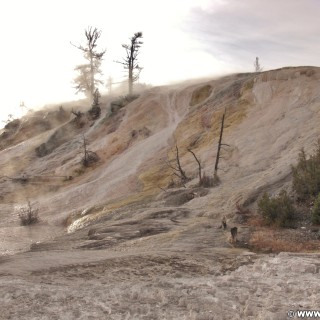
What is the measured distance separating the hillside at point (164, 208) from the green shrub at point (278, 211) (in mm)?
487

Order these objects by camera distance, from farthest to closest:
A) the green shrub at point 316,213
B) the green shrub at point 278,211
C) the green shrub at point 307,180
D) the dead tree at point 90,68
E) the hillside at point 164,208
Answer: the dead tree at point 90,68, the green shrub at point 307,180, the green shrub at point 278,211, the green shrub at point 316,213, the hillside at point 164,208

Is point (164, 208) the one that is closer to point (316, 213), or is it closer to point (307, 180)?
point (307, 180)

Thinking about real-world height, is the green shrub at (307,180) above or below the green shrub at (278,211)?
above

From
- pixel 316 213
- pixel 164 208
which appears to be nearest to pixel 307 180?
pixel 316 213

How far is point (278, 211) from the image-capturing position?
549 inches

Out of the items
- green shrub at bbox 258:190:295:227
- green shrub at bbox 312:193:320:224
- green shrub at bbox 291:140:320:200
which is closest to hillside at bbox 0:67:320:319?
green shrub at bbox 312:193:320:224

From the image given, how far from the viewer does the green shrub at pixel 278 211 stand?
44.9ft

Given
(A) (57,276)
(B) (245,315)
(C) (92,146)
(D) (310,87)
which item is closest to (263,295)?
(B) (245,315)

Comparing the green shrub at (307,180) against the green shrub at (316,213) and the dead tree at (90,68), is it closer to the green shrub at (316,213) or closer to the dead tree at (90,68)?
the green shrub at (316,213)

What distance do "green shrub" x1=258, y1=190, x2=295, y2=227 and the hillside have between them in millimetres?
487

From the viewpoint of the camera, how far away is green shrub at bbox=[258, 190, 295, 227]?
1369 centimetres

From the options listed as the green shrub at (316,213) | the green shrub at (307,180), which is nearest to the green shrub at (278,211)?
the green shrub at (316,213)

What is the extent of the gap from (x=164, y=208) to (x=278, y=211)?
16.9 feet

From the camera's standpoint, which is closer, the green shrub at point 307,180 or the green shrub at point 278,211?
the green shrub at point 278,211
